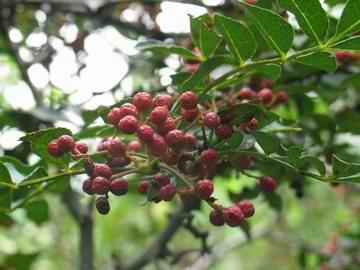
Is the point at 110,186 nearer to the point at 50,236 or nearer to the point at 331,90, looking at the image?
the point at 331,90

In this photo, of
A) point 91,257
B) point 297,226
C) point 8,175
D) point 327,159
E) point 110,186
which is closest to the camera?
point 110,186

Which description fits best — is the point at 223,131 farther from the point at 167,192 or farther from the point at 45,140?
the point at 45,140

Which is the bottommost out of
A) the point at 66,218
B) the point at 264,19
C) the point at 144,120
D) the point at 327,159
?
the point at 66,218

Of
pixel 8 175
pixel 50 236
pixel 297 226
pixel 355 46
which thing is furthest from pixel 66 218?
pixel 355 46

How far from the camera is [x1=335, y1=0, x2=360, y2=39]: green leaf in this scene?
94cm

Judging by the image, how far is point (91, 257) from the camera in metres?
1.66

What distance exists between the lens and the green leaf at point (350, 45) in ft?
3.10

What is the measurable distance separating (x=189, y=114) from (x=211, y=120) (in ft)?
0.15

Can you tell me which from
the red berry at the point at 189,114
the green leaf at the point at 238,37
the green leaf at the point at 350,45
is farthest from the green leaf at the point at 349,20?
the red berry at the point at 189,114

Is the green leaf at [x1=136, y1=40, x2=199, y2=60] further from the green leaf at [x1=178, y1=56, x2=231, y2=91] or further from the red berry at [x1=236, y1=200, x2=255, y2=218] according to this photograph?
the red berry at [x1=236, y1=200, x2=255, y2=218]

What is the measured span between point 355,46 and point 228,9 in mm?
788

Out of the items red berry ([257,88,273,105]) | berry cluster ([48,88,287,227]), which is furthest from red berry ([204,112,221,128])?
red berry ([257,88,273,105])

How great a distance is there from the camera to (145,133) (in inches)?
36.2

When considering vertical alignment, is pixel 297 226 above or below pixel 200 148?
below
